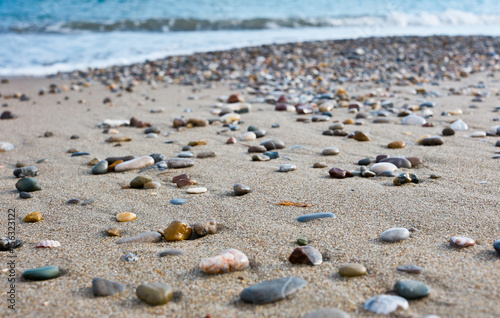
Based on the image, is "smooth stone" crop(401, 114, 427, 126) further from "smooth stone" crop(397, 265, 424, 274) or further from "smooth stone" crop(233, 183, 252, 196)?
"smooth stone" crop(397, 265, 424, 274)

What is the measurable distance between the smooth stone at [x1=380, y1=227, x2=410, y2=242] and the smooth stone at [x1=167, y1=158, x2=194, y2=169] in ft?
4.46

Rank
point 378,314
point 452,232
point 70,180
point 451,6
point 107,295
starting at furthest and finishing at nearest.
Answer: point 451,6
point 70,180
point 452,232
point 107,295
point 378,314

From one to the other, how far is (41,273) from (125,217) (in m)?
0.52

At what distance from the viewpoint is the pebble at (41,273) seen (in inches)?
54.2

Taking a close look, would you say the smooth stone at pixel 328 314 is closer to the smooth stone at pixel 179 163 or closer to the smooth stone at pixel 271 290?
the smooth stone at pixel 271 290

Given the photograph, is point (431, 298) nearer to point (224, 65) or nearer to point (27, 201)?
point (27, 201)

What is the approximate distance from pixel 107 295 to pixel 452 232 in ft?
4.08

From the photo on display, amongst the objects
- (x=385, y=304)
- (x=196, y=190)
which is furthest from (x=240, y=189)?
(x=385, y=304)

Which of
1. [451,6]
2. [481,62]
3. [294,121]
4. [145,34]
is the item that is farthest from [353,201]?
[451,6]

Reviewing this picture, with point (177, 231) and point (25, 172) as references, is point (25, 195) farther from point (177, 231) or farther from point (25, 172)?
point (177, 231)

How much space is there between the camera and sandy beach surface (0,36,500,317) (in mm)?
1234

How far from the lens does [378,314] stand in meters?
1.13

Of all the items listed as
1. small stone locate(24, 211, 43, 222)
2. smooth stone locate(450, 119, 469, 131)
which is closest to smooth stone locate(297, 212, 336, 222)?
small stone locate(24, 211, 43, 222)

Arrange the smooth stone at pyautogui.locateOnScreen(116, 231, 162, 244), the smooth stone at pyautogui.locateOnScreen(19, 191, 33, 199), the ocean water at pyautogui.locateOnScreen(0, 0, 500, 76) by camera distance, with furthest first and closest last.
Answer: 1. the ocean water at pyautogui.locateOnScreen(0, 0, 500, 76)
2. the smooth stone at pyautogui.locateOnScreen(19, 191, 33, 199)
3. the smooth stone at pyautogui.locateOnScreen(116, 231, 162, 244)
